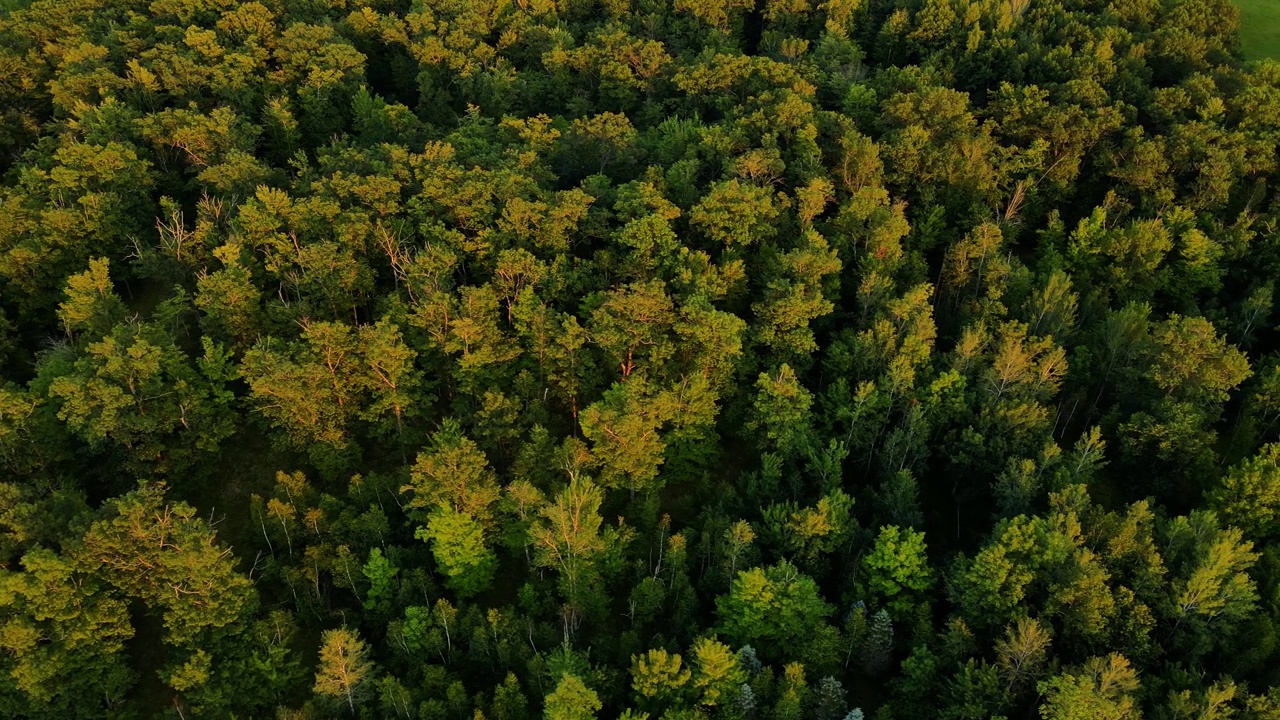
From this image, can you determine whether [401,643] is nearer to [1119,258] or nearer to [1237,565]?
[1237,565]

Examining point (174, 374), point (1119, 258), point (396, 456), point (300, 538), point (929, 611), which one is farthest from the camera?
point (1119, 258)

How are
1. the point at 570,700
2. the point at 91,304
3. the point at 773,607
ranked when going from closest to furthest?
1. the point at 570,700
2. the point at 773,607
3. the point at 91,304

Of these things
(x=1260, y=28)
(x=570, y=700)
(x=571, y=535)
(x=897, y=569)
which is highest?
(x=1260, y=28)

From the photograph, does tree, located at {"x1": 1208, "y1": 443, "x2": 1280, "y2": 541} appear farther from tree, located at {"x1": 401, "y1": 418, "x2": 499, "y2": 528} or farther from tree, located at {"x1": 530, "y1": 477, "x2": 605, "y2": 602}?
tree, located at {"x1": 401, "y1": 418, "x2": 499, "y2": 528}

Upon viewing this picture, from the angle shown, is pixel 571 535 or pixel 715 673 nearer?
pixel 715 673

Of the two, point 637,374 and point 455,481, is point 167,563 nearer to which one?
point 455,481

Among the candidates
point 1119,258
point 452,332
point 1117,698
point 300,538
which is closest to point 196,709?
point 300,538

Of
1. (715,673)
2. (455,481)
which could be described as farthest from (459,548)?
(715,673)
